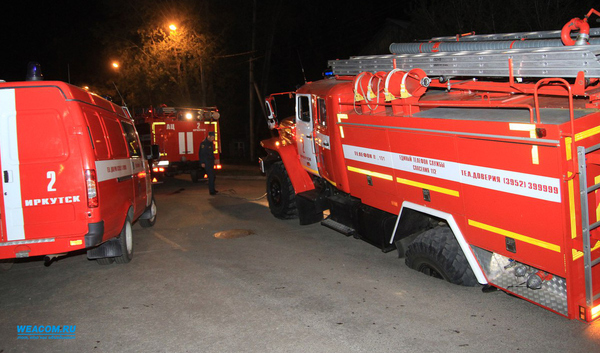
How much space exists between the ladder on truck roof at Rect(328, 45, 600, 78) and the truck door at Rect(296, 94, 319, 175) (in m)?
2.38

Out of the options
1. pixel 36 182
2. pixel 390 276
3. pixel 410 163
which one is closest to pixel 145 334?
pixel 36 182

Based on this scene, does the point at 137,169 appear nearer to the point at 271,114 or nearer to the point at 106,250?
the point at 106,250

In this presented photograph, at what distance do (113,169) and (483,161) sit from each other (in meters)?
4.80

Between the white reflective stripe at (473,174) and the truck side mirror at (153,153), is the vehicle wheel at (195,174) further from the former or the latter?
the white reflective stripe at (473,174)

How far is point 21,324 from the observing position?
5004 millimetres

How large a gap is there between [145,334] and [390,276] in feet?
10.3

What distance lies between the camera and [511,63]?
4707mm

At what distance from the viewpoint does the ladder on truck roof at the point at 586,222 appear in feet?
13.2

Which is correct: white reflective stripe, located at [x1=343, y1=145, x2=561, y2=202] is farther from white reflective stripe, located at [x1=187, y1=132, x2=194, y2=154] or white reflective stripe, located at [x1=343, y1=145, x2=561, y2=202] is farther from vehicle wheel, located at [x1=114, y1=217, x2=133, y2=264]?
white reflective stripe, located at [x1=187, y1=132, x2=194, y2=154]

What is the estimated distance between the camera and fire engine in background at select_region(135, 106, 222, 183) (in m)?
16.5

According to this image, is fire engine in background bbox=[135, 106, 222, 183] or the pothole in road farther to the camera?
fire engine in background bbox=[135, 106, 222, 183]

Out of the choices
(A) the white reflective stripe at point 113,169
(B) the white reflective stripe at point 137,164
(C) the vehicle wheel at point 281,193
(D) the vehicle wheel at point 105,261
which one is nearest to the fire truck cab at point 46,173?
(A) the white reflective stripe at point 113,169

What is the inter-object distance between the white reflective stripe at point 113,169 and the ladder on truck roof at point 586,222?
5.29 meters

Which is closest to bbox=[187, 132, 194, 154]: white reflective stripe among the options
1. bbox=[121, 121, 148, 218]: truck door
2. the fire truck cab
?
bbox=[121, 121, 148, 218]: truck door
